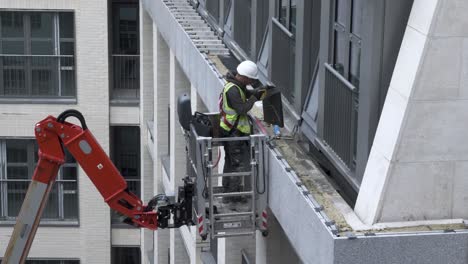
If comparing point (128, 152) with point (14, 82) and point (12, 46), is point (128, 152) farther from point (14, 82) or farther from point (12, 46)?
point (12, 46)

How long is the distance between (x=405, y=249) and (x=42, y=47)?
27.1m

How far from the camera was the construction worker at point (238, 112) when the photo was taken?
1539cm

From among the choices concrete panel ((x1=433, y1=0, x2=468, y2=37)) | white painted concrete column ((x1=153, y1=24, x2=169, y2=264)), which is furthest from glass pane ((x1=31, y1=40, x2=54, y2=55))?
concrete panel ((x1=433, y1=0, x2=468, y2=37))

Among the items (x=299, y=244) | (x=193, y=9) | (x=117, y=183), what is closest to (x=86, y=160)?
(x=117, y=183)

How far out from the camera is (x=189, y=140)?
16.3m

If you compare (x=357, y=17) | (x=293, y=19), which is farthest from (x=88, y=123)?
(x=357, y=17)

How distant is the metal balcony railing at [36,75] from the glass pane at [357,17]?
24193 millimetres

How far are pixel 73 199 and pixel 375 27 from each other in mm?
25869

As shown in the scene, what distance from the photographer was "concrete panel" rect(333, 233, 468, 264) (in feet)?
35.6

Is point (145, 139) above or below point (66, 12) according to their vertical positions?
below

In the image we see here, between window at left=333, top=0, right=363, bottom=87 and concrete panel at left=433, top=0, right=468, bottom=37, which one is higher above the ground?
concrete panel at left=433, top=0, right=468, bottom=37

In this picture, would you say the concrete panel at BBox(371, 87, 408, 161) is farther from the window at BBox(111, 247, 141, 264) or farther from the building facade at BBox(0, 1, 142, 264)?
the window at BBox(111, 247, 141, 264)

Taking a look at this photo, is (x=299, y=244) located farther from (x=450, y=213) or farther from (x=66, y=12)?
(x=66, y=12)

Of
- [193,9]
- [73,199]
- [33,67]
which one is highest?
[193,9]
